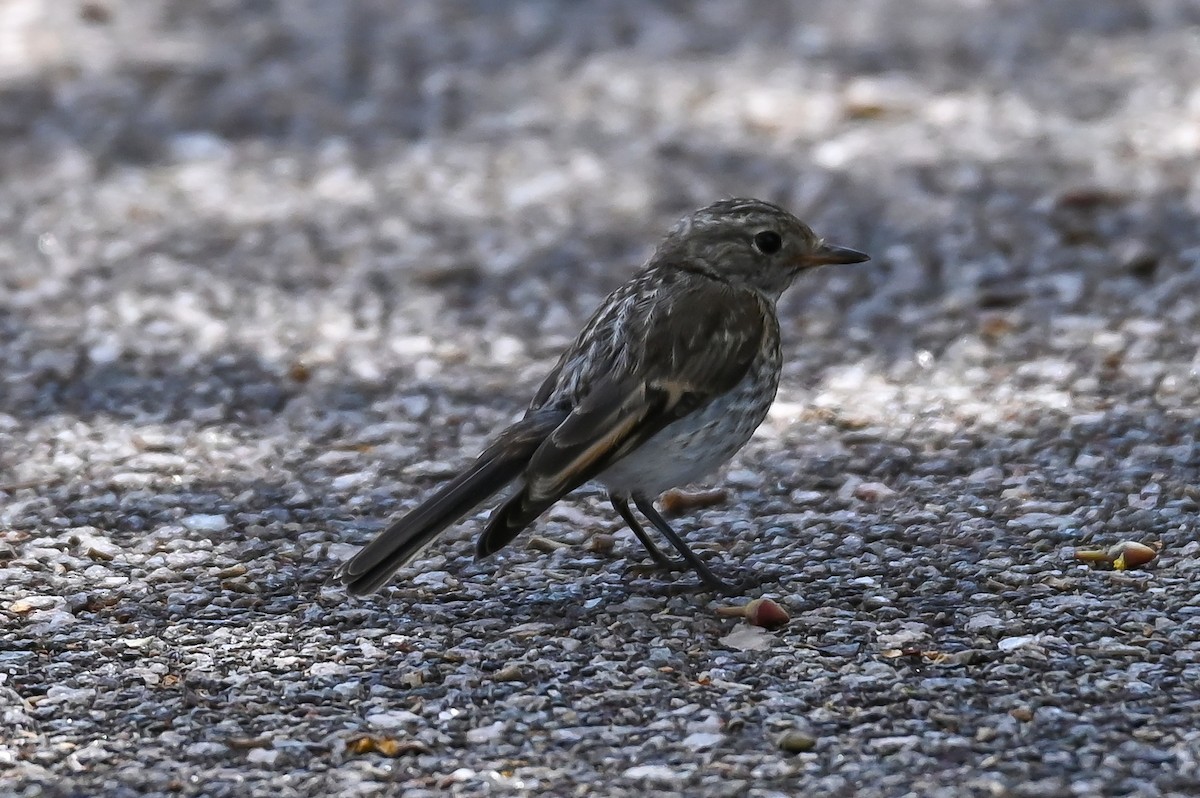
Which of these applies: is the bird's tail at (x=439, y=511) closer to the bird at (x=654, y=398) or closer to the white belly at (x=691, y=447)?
the bird at (x=654, y=398)

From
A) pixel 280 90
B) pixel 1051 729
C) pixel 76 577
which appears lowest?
pixel 1051 729

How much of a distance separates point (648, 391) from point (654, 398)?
0.09 feet

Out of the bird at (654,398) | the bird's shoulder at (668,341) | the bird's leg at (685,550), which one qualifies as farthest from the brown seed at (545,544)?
the bird's shoulder at (668,341)

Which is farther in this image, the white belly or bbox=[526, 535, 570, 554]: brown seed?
bbox=[526, 535, 570, 554]: brown seed

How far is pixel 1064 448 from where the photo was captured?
598 cm

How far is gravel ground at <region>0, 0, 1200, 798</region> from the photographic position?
422 centimetres

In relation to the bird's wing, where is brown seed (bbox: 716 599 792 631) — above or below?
below

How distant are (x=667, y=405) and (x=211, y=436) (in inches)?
85.9

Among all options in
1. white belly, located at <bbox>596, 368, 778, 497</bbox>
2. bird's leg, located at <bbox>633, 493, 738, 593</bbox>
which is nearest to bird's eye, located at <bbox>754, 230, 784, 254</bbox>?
white belly, located at <bbox>596, 368, 778, 497</bbox>

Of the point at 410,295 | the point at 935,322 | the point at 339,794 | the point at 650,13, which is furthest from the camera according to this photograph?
the point at 650,13

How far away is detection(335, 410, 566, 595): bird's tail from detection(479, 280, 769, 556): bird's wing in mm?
81

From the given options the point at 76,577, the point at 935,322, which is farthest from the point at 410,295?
the point at 76,577

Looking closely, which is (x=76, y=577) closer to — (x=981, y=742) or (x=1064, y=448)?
(x=981, y=742)

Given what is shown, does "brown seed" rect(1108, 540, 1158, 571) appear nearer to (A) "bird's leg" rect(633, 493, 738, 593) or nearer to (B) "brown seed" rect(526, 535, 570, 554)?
(A) "bird's leg" rect(633, 493, 738, 593)
